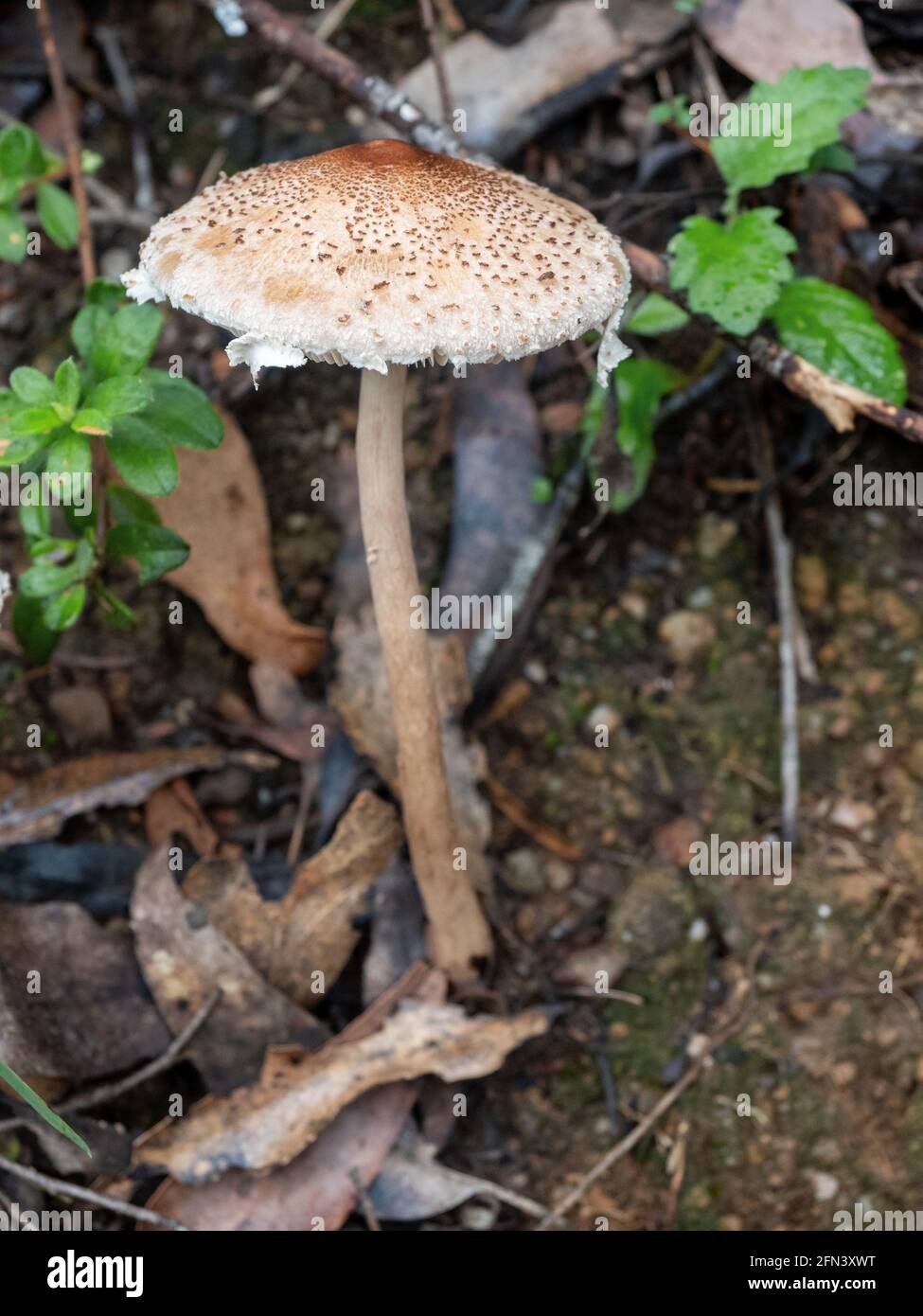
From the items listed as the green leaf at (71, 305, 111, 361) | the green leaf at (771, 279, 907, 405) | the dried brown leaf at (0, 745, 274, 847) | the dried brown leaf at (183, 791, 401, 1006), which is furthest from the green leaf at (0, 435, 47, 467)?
the green leaf at (771, 279, 907, 405)

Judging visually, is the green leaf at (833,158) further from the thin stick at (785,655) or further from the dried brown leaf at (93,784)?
the dried brown leaf at (93,784)

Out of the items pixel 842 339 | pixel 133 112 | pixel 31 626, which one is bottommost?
pixel 31 626

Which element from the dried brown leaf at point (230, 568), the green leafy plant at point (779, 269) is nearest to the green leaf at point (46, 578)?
the dried brown leaf at point (230, 568)

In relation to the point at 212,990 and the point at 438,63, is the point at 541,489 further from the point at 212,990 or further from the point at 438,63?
Result: the point at 212,990

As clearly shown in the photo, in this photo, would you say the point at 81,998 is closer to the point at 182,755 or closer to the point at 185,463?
the point at 182,755

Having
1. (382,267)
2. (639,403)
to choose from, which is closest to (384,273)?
(382,267)

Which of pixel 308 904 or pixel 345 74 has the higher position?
pixel 345 74
